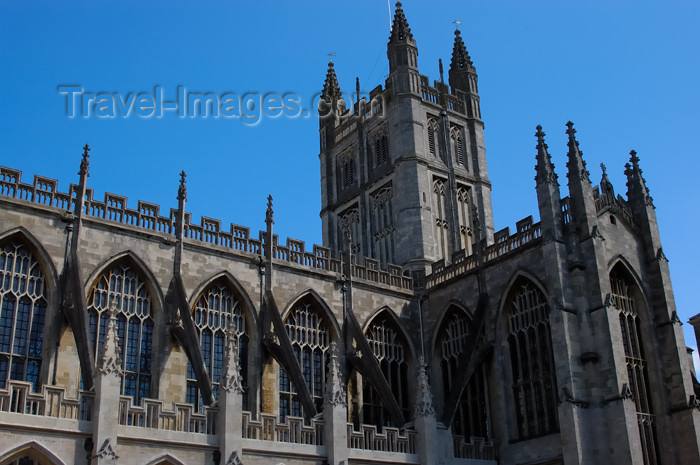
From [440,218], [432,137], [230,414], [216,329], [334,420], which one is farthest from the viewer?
[432,137]

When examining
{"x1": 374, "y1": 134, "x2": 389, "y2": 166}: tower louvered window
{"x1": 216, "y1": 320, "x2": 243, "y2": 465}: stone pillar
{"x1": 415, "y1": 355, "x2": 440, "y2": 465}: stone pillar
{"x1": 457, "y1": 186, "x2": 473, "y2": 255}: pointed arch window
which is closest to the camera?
{"x1": 216, "y1": 320, "x2": 243, "y2": 465}: stone pillar

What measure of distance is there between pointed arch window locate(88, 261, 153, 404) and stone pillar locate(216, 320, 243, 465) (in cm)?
415

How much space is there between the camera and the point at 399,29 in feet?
137

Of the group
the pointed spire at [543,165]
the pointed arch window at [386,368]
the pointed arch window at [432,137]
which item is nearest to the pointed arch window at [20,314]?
the pointed arch window at [386,368]

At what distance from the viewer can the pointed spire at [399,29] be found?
4128cm

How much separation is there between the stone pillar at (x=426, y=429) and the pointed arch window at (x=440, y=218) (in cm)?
1191

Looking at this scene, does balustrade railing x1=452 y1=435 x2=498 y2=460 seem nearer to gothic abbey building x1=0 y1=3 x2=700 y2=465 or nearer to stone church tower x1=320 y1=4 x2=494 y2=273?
gothic abbey building x1=0 y1=3 x2=700 y2=465

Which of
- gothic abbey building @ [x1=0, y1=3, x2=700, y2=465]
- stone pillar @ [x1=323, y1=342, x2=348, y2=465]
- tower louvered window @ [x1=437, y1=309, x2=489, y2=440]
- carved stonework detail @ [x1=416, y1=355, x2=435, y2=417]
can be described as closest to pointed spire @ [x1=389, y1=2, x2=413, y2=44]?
gothic abbey building @ [x1=0, y1=3, x2=700, y2=465]

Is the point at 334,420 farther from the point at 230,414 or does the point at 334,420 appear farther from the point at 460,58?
the point at 460,58

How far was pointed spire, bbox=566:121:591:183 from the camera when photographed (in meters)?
28.6

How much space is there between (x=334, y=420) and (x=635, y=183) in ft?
47.2

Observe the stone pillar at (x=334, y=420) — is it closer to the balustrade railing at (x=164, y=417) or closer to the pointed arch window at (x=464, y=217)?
the balustrade railing at (x=164, y=417)

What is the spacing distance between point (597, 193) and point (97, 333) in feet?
55.8

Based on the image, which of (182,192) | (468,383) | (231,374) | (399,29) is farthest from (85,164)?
(399,29)
